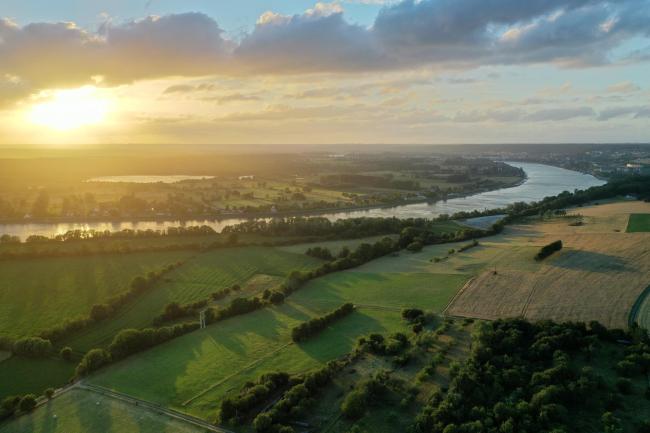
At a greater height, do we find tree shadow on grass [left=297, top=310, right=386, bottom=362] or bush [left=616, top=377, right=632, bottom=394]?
bush [left=616, top=377, right=632, bottom=394]

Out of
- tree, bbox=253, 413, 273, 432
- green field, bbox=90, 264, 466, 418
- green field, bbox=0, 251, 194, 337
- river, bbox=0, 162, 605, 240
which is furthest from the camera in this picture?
river, bbox=0, 162, 605, 240

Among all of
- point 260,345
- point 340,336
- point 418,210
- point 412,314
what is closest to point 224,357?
point 260,345

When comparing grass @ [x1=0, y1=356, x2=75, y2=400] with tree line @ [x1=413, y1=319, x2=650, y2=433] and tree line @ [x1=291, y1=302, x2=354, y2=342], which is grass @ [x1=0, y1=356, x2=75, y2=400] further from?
tree line @ [x1=413, y1=319, x2=650, y2=433]

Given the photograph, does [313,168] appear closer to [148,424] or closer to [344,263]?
→ [344,263]

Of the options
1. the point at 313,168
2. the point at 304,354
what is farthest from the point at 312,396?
the point at 313,168

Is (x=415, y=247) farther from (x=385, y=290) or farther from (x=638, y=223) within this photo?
(x=638, y=223)

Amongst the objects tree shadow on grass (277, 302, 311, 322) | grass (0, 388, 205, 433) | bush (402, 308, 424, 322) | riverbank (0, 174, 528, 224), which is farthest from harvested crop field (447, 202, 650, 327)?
riverbank (0, 174, 528, 224)
